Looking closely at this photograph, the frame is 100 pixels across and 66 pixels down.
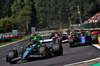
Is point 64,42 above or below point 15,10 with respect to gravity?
below

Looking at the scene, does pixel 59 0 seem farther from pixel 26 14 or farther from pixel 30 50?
pixel 30 50

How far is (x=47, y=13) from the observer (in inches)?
5084

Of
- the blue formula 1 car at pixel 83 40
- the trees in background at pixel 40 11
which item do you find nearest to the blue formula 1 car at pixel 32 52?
the blue formula 1 car at pixel 83 40

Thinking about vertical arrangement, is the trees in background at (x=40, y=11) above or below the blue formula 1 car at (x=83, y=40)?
above

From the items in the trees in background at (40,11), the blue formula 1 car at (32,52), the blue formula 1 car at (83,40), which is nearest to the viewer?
the blue formula 1 car at (32,52)

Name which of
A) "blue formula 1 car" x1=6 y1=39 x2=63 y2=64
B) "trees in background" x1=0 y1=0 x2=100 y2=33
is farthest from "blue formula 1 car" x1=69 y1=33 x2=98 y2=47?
"trees in background" x1=0 y1=0 x2=100 y2=33

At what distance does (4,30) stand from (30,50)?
186 ft

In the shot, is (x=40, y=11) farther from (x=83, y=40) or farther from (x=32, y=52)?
(x=32, y=52)

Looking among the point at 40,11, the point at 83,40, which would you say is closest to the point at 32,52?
the point at 83,40

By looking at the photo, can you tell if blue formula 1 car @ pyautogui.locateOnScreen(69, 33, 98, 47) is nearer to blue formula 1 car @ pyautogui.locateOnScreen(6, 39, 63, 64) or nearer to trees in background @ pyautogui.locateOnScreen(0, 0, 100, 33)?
blue formula 1 car @ pyautogui.locateOnScreen(6, 39, 63, 64)

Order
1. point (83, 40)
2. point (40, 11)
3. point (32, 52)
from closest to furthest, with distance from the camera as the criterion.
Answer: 1. point (32, 52)
2. point (83, 40)
3. point (40, 11)

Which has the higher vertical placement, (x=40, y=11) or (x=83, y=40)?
(x=40, y=11)

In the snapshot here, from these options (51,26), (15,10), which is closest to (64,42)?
(51,26)

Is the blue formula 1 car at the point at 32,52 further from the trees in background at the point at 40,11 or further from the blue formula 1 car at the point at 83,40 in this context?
the trees in background at the point at 40,11
